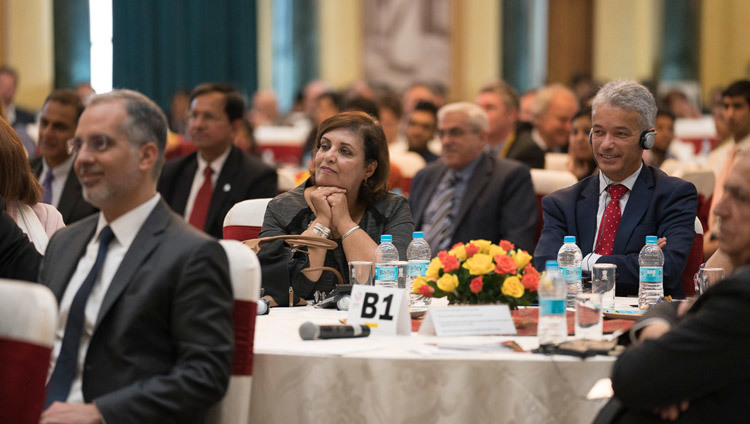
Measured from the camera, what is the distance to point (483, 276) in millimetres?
3094

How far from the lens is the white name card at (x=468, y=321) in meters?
2.96

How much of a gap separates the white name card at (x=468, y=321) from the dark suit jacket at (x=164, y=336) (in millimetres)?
723

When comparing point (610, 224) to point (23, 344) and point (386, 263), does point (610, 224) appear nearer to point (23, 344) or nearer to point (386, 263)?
point (386, 263)

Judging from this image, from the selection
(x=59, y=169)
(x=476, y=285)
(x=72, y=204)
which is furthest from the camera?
(x=59, y=169)

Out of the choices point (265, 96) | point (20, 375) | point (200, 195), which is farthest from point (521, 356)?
point (265, 96)

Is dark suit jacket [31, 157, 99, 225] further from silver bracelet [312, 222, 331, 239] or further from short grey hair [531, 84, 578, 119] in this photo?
short grey hair [531, 84, 578, 119]

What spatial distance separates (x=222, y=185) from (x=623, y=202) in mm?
2746

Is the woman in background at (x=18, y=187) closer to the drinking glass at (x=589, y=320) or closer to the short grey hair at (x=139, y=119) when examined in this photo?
the short grey hair at (x=139, y=119)

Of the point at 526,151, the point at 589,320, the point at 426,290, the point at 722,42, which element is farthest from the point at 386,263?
the point at 722,42

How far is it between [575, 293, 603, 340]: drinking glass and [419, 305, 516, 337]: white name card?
199mm

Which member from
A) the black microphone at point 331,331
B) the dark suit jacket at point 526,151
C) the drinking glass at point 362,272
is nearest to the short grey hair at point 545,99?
the dark suit jacket at point 526,151

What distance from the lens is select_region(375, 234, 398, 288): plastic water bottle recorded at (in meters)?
3.59

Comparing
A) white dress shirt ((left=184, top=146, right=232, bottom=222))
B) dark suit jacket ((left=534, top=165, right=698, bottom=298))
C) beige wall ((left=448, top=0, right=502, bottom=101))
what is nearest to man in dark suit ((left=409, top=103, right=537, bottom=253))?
white dress shirt ((left=184, top=146, right=232, bottom=222))

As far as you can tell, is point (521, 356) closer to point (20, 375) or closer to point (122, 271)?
point (122, 271)
